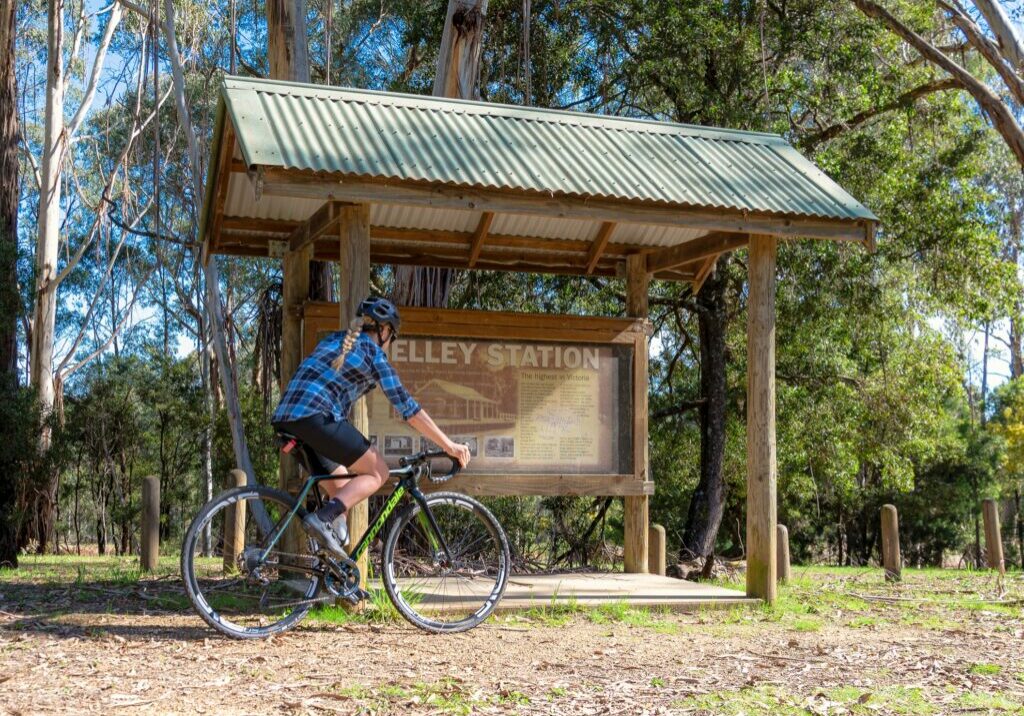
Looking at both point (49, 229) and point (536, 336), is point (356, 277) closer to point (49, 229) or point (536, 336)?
point (536, 336)

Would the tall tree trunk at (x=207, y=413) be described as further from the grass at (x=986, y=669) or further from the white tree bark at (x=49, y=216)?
the grass at (x=986, y=669)

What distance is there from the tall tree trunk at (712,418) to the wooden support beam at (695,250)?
16.2 ft

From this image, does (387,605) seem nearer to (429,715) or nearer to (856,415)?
(429,715)

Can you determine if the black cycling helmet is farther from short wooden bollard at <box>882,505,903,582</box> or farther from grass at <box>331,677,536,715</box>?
short wooden bollard at <box>882,505,903,582</box>

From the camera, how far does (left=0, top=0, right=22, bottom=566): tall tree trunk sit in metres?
14.4

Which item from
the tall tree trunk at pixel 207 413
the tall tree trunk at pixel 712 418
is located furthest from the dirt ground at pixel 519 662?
the tall tree trunk at pixel 207 413

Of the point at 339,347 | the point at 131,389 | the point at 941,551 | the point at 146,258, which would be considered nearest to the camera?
the point at 339,347

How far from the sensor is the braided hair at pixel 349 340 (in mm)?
6371

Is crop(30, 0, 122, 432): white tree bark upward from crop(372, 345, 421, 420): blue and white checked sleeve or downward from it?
upward

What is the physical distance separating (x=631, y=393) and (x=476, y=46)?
5.28 metres

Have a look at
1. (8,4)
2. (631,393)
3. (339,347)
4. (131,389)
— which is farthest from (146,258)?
(339,347)

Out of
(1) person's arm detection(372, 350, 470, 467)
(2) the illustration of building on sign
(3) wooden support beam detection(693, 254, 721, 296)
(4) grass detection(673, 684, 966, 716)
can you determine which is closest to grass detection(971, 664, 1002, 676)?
(4) grass detection(673, 684, 966, 716)

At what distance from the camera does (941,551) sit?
104ft

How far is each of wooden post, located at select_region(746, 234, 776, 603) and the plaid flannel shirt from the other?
3039mm
